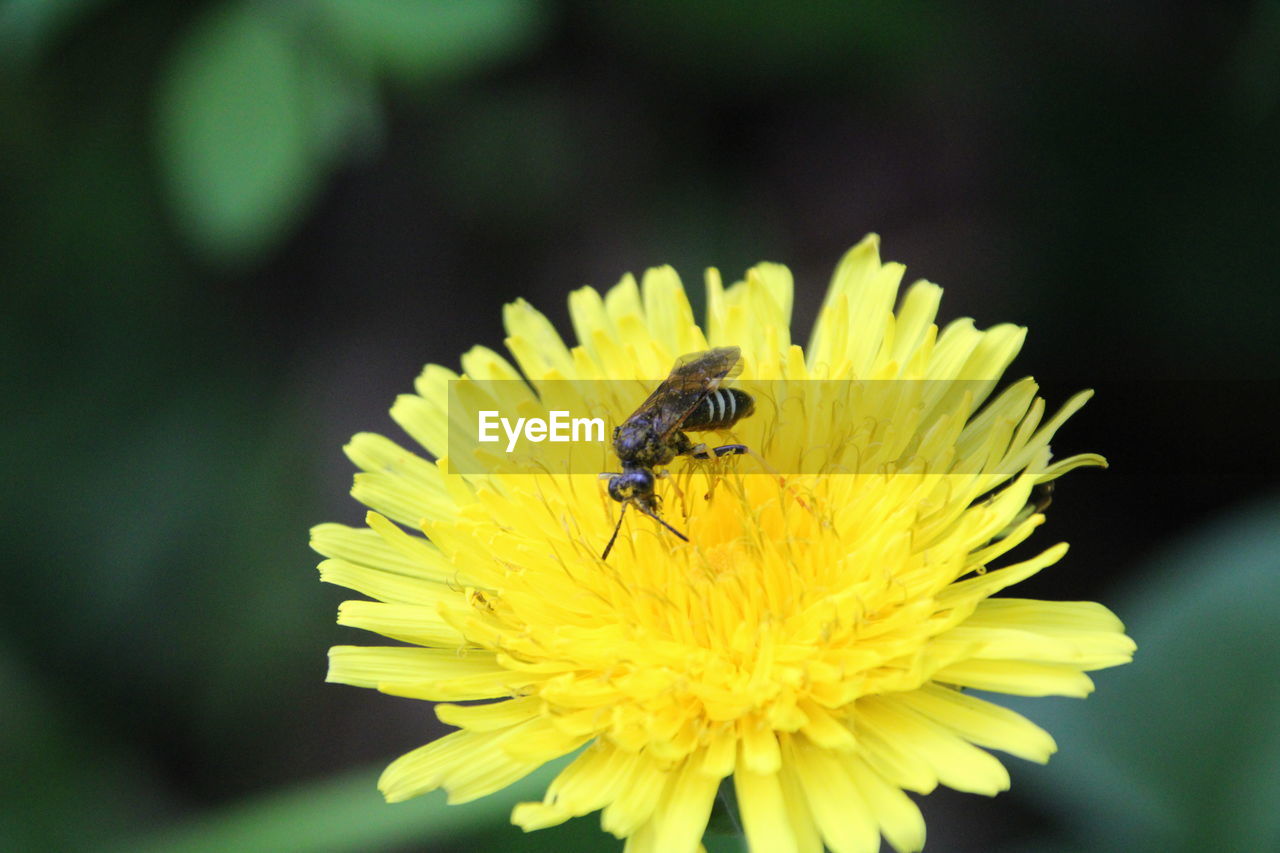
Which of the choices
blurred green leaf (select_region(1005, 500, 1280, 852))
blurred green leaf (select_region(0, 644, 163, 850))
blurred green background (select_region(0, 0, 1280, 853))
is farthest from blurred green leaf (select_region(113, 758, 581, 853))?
blurred green leaf (select_region(1005, 500, 1280, 852))

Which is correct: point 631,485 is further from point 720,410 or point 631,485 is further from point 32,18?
point 32,18

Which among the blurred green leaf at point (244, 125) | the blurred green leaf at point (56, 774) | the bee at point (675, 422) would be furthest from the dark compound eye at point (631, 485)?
the blurred green leaf at point (56, 774)

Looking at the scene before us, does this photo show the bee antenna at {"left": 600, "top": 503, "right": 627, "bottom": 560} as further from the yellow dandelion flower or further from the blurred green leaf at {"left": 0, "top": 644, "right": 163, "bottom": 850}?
the blurred green leaf at {"left": 0, "top": 644, "right": 163, "bottom": 850}

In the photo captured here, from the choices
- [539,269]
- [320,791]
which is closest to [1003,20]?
[539,269]

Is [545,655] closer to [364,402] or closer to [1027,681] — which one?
[1027,681]

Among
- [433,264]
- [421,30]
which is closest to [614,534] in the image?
[421,30]
